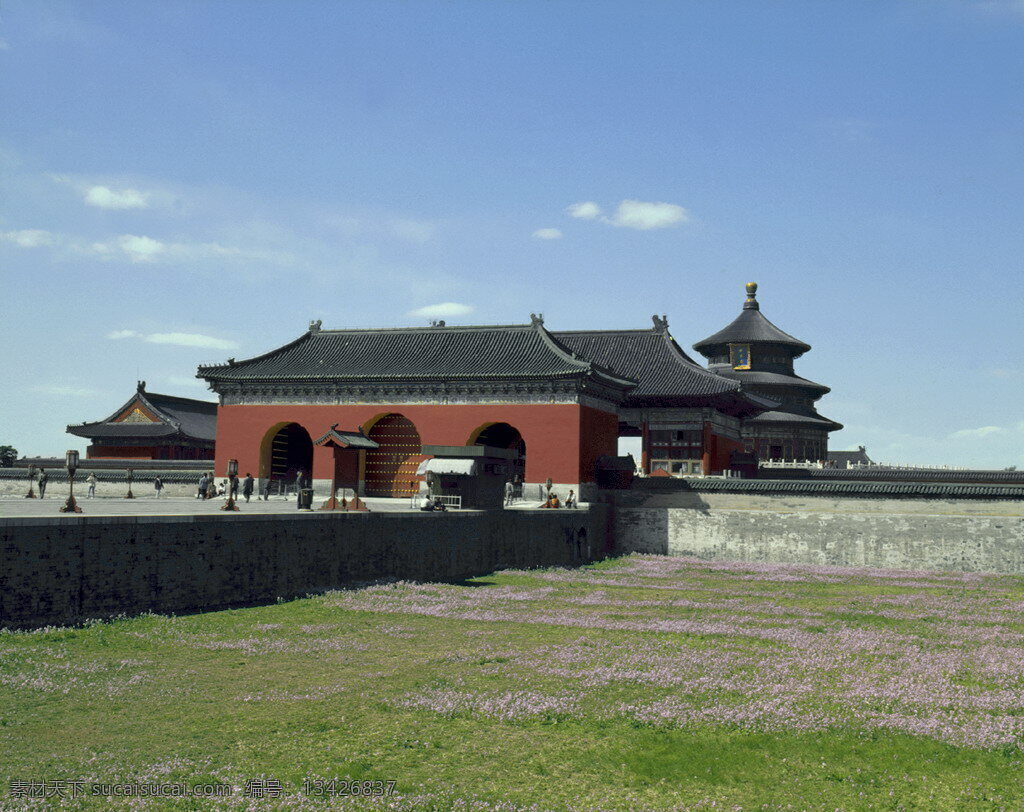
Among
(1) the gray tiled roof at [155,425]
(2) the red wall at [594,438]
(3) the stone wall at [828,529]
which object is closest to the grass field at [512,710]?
(3) the stone wall at [828,529]

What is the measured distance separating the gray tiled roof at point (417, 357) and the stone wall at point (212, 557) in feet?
39.0

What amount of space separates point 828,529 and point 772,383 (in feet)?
78.8

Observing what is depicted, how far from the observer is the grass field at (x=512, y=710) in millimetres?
9055

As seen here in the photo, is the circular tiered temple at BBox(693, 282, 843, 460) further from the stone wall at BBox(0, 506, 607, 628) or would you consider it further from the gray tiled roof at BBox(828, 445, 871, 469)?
the stone wall at BBox(0, 506, 607, 628)

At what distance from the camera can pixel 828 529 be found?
36250mm

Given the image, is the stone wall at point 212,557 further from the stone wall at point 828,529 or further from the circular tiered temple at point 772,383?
the circular tiered temple at point 772,383

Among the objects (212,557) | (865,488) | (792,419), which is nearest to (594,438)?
(865,488)

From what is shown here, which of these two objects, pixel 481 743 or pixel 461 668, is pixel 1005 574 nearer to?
pixel 461 668

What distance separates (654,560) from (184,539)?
22.2 metres

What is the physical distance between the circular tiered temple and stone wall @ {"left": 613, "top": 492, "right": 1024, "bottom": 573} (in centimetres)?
1971

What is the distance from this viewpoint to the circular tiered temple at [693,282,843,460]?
2309 inches

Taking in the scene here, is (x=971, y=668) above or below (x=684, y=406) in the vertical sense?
below

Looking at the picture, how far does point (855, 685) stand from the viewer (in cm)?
1367

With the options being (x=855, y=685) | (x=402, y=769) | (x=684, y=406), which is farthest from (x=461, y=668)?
(x=684, y=406)
